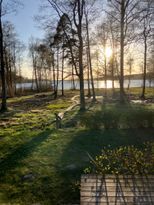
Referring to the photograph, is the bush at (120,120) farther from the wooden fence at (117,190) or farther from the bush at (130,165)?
the wooden fence at (117,190)

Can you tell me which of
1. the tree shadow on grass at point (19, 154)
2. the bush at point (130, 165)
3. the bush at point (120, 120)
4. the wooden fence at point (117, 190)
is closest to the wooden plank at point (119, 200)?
the wooden fence at point (117, 190)

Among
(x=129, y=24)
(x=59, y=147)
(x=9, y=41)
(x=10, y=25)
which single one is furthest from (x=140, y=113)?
(x=9, y=41)

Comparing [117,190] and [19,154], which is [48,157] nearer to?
[19,154]

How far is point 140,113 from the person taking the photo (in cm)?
986

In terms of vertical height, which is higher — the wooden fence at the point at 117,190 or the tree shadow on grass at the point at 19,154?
the wooden fence at the point at 117,190

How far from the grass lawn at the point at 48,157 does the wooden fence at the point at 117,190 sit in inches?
27.8

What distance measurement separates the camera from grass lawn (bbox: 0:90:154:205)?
215 inches

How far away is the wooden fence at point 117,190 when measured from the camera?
414cm

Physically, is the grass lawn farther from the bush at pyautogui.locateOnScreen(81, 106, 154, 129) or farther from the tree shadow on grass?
the bush at pyautogui.locateOnScreen(81, 106, 154, 129)

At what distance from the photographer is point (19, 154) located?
7594mm

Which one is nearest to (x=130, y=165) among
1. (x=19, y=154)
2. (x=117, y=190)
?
(x=117, y=190)

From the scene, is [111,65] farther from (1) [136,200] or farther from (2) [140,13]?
(1) [136,200]

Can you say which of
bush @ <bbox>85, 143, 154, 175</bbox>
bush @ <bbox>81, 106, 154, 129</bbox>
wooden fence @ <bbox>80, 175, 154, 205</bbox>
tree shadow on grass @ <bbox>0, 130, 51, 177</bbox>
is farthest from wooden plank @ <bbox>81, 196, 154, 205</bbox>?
bush @ <bbox>81, 106, 154, 129</bbox>

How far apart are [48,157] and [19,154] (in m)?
0.88
